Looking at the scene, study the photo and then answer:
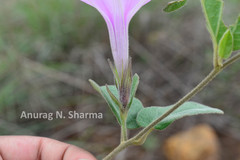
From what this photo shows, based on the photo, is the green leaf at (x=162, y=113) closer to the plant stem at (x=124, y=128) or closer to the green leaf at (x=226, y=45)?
the plant stem at (x=124, y=128)

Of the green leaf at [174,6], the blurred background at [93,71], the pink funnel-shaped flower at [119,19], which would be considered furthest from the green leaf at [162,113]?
the blurred background at [93,71]

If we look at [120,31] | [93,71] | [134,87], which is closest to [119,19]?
[120,31]

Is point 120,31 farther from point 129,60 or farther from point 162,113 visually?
point 162,113


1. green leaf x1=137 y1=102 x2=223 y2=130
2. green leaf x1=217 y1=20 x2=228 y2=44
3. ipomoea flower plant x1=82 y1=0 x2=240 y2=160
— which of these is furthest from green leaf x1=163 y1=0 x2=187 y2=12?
green leaf x1=137 y1=102 x2=223 y2=130

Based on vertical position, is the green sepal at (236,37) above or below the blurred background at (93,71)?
above

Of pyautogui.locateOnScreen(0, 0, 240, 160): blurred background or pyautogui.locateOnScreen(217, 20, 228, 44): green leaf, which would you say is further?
pyautogui.locateOnScreen(0, 0, 240, 160): blurred background

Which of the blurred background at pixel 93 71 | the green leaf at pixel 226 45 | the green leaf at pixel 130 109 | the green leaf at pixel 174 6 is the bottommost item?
the blurred background at pixel 93 71

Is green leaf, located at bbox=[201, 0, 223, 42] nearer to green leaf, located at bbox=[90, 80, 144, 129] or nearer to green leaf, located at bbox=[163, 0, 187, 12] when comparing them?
green leaf, located at bbox=[163, 0, 187, 12]
